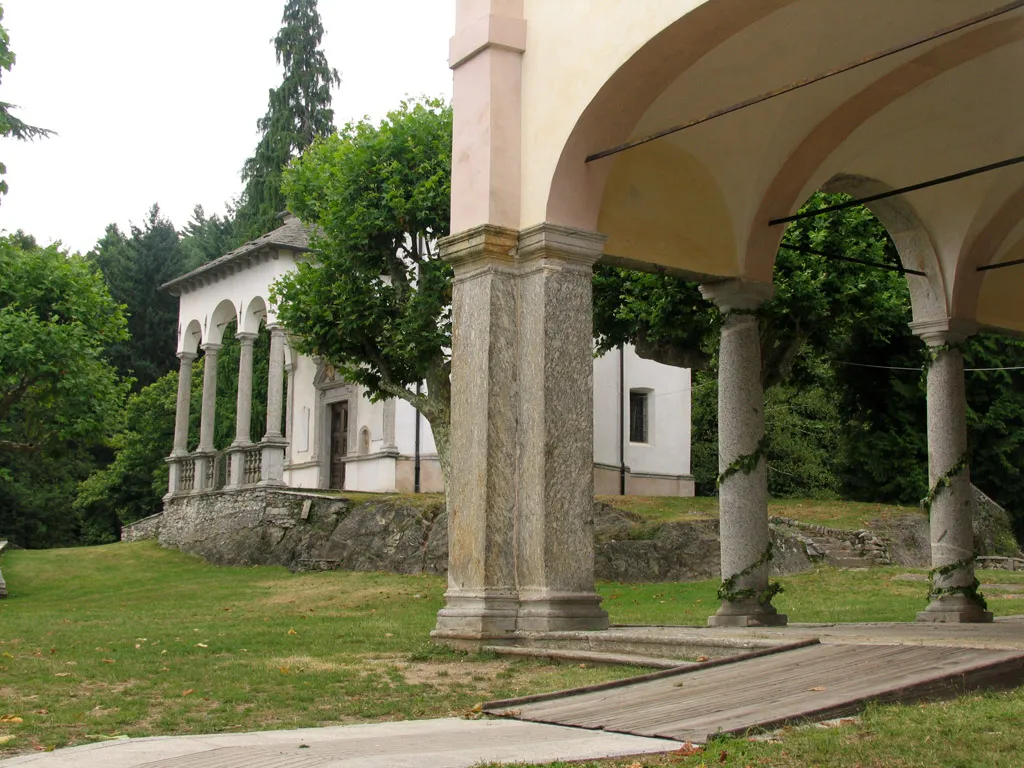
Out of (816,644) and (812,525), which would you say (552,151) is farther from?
(812,525)

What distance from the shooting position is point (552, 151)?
33.2 feet

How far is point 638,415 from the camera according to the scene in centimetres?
3312

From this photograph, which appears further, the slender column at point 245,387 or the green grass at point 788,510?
the slender column at point 245,387

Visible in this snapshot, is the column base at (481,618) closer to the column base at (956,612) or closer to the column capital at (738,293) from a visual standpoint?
the column capital at (738,293)

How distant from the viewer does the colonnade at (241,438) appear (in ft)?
95.5

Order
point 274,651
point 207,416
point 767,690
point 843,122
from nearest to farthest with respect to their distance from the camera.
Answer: point 767,690
point 274,651
point 843,122
point 207,416

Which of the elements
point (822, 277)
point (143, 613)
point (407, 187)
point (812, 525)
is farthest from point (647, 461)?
point (143, 613)

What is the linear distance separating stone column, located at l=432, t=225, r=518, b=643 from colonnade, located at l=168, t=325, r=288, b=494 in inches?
759

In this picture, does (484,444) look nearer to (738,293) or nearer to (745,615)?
(745,615)

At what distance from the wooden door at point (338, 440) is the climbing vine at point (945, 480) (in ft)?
71.0

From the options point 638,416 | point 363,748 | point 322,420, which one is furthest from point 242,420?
point 363,748

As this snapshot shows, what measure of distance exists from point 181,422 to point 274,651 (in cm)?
2409

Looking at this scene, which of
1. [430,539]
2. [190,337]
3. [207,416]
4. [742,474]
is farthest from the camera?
[190,337]

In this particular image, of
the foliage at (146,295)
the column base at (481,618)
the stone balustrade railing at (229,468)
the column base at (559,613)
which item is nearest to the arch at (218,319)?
the stone balustrade railing at (229,468)
